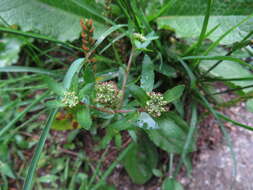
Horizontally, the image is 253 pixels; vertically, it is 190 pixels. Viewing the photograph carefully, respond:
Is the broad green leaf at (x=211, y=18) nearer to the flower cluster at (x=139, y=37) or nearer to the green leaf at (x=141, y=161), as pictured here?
the flower cluster at (x=139, y=37)

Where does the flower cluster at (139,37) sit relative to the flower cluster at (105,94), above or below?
above

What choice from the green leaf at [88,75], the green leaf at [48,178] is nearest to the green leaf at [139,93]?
the green leaf at [88,75]

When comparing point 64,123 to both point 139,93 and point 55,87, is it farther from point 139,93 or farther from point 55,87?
point 139,93

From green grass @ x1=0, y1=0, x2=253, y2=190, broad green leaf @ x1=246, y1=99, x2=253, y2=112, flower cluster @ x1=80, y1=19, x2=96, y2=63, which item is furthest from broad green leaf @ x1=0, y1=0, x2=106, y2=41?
broad green leaf @ x1=246, y1=99, x2=253, y2=112

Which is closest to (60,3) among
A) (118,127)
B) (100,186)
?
(118,127)

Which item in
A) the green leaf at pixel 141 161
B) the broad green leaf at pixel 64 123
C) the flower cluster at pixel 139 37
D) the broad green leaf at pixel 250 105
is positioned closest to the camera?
the flower cluster at pixel 139 37

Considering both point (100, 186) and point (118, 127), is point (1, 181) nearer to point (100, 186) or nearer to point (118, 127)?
point (100, 186)
